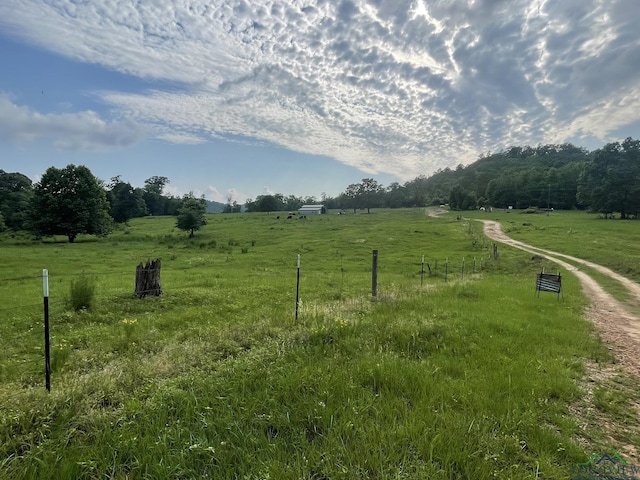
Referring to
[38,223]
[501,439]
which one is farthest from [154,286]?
[38,223]

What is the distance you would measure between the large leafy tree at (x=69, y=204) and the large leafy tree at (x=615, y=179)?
314 feet

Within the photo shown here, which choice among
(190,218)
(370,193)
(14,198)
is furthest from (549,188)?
(14,198)

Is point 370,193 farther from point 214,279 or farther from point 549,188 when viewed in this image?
point 214,279

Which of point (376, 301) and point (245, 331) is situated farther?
point (376, 301)

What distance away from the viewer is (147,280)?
14.7 metres

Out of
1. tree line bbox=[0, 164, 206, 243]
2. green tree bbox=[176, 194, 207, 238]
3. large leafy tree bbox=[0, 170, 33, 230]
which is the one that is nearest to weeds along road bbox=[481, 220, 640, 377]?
green tree bbox=[176, 194, 207, 238]

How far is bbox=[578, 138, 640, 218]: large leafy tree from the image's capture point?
68125 mm

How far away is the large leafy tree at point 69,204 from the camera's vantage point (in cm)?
5031

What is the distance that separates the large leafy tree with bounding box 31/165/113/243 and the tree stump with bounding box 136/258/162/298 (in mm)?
45384

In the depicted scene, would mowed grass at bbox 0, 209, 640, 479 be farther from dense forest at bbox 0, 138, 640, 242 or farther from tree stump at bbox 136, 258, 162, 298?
dense forest at bbox 0, 138, 640, 242

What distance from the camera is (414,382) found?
17.8ft

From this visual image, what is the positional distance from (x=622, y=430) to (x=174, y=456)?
19.3ft

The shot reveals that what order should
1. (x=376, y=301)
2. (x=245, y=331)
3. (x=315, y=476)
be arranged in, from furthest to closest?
(x=376, y=301) < (x=245, y=331) < (x=315, y=476)

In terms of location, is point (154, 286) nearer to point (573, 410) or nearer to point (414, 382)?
point (414, 382)
